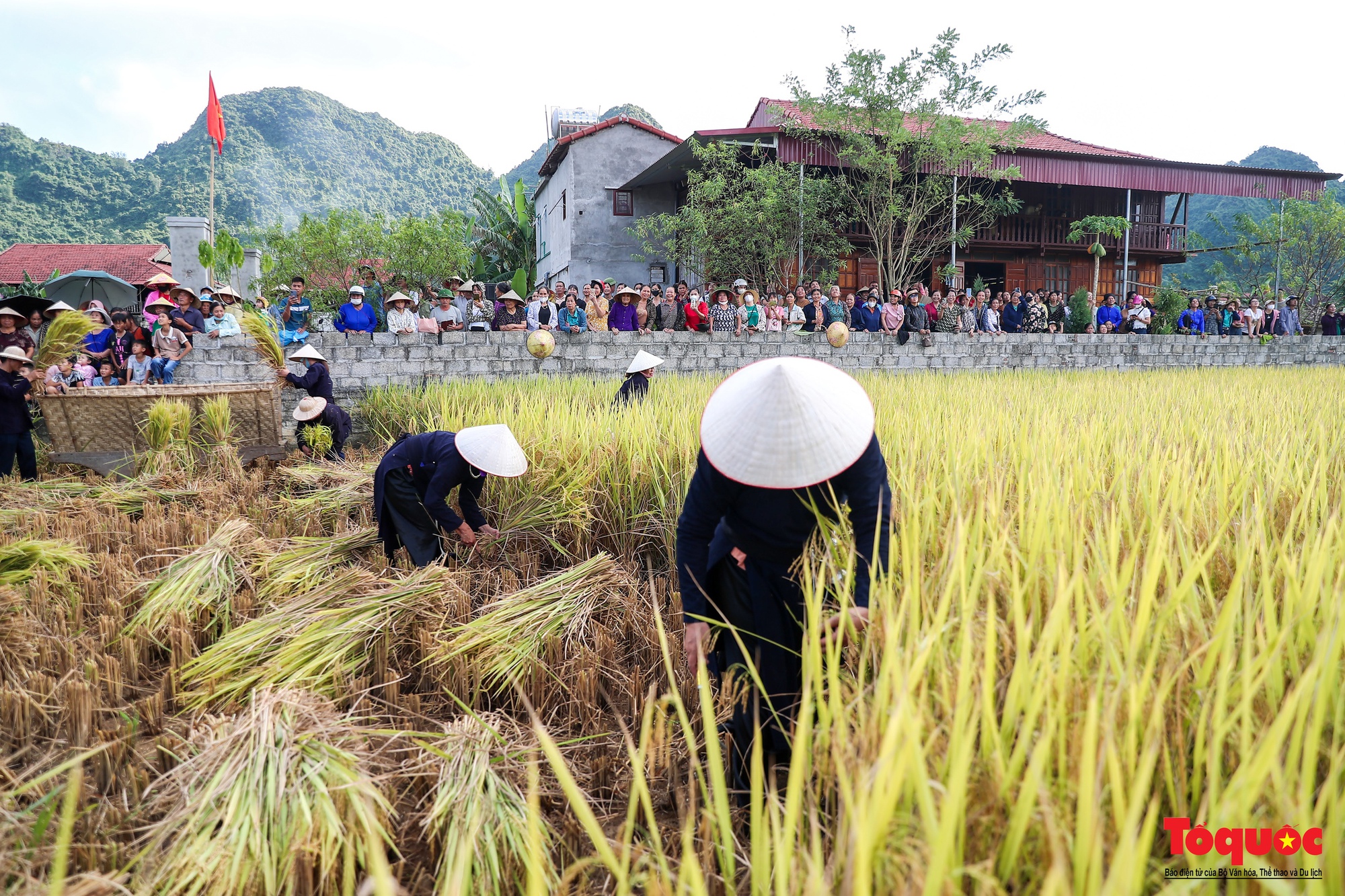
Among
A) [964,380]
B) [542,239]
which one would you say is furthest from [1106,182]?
[542,239]

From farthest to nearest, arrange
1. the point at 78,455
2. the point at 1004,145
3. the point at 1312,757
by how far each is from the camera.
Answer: the point at 1004,145 → the point at 78,455 → the point at 1312,757

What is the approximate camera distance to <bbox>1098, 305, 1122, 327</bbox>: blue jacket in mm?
12836

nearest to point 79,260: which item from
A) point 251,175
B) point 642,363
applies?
point 251,175

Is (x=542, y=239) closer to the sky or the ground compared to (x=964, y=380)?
closer to the sky

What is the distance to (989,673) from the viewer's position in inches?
35.7

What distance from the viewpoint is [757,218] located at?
12.7 m

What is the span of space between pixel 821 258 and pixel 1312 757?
14316 mm

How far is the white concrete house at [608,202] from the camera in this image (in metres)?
17.5

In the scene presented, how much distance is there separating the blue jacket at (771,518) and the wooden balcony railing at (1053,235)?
53.6ft

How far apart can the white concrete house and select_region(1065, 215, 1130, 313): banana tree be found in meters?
8.65

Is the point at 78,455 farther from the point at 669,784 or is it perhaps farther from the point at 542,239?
the point at 542,239

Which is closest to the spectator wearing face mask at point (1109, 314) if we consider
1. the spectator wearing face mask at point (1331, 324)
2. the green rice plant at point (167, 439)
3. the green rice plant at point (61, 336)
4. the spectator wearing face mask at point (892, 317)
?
the spectator wearing face mask at point (892, 317)

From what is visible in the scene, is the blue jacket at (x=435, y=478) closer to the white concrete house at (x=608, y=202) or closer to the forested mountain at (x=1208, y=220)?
the white concrete house at (x=608, y=202)

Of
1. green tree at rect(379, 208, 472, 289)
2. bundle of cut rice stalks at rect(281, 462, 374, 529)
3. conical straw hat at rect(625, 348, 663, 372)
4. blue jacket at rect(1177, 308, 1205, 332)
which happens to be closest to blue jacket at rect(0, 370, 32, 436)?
bundle of cut rice stalks at rect(281, 462, 374, 529)
